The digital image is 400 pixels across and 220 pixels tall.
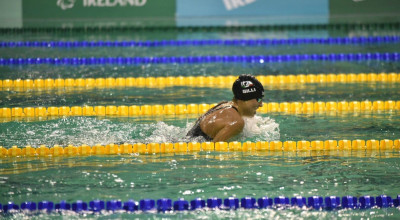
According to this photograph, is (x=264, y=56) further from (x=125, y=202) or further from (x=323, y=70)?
(x=125, y=202)

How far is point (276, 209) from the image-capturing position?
4.36 metres

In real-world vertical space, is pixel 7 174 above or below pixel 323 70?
below

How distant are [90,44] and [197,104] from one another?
4.66 meters

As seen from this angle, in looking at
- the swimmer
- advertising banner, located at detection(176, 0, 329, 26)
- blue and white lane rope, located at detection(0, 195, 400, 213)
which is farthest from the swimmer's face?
advertising banner, located at detection(176, 0, 329, 26)

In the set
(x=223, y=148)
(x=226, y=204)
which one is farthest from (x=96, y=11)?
(x=226, y=204)

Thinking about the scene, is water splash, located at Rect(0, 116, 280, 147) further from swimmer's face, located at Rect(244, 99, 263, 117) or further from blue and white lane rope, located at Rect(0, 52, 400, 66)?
blue and white lane rope, located at Rect(0, 52, 400, 66)

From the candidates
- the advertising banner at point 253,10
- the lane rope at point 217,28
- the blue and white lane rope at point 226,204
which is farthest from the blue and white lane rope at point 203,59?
the blue and white lane rope at point 226,204

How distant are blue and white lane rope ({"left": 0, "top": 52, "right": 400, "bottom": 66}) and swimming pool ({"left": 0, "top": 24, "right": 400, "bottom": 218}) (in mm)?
18

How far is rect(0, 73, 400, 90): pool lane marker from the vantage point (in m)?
8.73

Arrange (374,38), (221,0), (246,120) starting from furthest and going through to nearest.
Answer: (221,0) → (374,38) → (246,120)

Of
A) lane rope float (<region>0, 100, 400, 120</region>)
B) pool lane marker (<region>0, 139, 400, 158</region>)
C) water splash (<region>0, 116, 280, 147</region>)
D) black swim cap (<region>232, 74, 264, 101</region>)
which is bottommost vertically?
pool lane marker (<region>0, 139, 400, 158</region>)

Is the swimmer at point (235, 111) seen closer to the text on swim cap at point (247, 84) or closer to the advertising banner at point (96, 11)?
the text on swim cap at point (247, 84)

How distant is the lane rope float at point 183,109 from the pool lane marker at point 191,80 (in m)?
1.44

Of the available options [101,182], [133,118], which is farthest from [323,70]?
[101,182]
